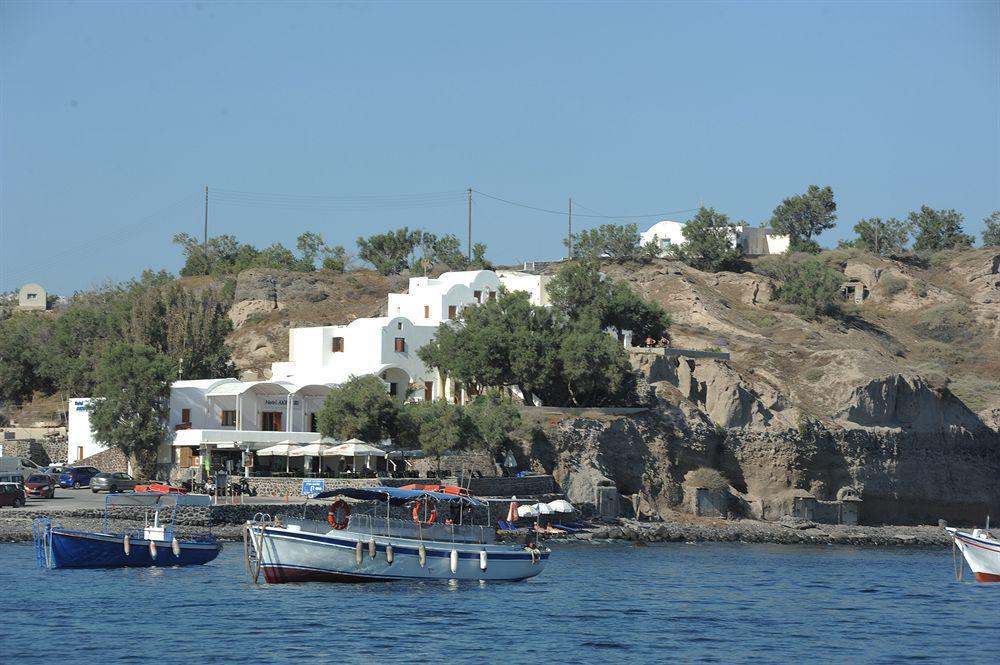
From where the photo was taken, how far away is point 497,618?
36.3 m

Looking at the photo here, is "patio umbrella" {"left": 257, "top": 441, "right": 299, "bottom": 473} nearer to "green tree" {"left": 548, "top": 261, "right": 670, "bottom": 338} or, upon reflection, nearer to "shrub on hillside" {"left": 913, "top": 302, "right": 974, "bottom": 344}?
"green tree" {"left": 548, "top": 261, "right": 670, "bottom": 338}

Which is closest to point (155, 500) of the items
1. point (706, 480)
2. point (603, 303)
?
point (706, 480)

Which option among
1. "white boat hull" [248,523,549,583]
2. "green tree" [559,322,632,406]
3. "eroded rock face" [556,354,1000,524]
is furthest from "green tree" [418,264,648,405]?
"white boat hull" [248,523,549,583]

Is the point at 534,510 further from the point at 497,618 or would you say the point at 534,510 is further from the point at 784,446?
the point at 784,446

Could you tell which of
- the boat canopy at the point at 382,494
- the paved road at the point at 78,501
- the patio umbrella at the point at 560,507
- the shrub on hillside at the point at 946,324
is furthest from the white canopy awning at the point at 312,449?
the shrub on hillside at the point at 946,324

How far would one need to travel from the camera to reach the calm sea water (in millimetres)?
30952

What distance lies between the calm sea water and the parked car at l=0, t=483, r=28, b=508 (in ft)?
20.8

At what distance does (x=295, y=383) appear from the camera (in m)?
71.1

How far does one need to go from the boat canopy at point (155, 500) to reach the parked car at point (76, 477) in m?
13.8

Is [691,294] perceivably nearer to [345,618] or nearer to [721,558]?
[721,558]

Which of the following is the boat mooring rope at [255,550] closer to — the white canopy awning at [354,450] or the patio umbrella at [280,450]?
the white canopy awning at [354,450]

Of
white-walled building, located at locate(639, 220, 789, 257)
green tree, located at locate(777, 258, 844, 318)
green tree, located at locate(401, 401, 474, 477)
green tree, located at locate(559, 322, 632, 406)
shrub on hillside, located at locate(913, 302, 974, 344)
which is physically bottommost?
green tree, located at locate(401, 401, 474, 477)

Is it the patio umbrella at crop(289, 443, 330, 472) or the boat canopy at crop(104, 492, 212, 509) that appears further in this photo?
the patio umbrella at crop(289, 443, 330, 472)

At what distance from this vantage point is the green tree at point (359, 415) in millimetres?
63750
